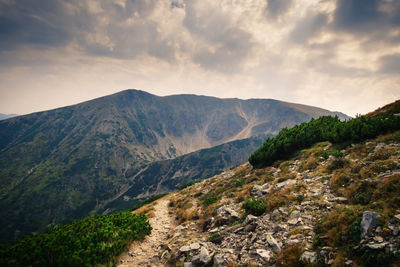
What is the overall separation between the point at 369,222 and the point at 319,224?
2.17m

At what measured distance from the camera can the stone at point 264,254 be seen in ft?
27.6

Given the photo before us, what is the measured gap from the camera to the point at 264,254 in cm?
862

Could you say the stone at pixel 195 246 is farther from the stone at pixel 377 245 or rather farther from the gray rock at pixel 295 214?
the stone at pixel 377 245

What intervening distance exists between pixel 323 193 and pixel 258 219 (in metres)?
4.57

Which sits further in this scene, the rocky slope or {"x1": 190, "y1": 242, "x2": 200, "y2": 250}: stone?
{"x1": 190, "y1": 242, "x2": 200, "y2": 250}: stone

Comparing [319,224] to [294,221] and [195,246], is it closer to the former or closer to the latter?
[294,221]

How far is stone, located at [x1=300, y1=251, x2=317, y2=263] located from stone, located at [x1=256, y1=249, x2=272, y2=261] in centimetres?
151

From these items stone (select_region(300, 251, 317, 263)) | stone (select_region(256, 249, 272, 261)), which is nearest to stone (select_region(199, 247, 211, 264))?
stone (select_region(256, 249, 272, 261))

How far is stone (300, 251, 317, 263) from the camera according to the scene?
7159mm

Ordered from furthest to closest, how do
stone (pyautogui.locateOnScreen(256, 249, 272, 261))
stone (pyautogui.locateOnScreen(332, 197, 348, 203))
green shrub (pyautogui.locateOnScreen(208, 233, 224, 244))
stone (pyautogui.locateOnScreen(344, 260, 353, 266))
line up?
green shrub (pyautogui.locateOnScreen(208, 233, 224, 244)) → stone (pyautogui.locateOnScreen(332, 197, 348, 203)) → stone (pyautogui.locateOnScreen(256, 249, 272, 261)) → stone (pyautogui.locateOnScreen(344, 260, 353, 266))

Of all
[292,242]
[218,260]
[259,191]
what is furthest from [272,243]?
[259,191]

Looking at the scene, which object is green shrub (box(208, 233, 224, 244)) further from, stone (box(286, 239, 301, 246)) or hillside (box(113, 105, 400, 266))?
stone (box(286, 239, 301, 246))

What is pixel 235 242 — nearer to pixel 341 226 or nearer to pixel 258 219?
pixel 258 219

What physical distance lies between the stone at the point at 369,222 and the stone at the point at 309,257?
6.26ft
